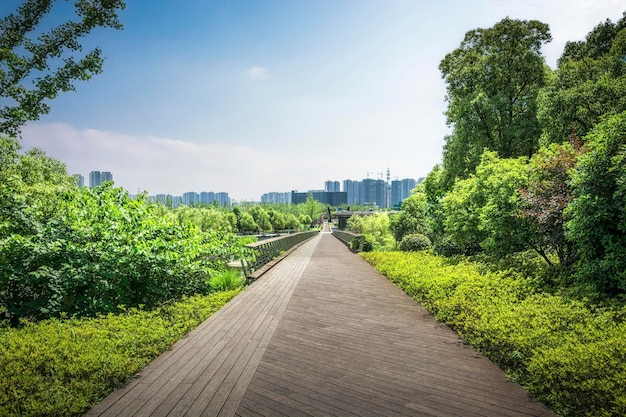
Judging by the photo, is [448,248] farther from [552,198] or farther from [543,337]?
[543,337]

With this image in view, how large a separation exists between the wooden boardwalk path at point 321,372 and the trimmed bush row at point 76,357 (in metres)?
0.21

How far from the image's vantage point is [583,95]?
1401cm

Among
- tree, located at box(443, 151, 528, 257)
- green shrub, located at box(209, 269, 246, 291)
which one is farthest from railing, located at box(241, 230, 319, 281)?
tree, located at box(443, 151, 528, 257)

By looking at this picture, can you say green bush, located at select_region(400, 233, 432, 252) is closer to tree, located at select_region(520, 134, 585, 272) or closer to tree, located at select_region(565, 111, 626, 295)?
tree, located at select_region(520, 134, 585, 272)

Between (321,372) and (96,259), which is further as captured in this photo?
(96,259)

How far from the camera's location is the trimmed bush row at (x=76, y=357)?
341cm

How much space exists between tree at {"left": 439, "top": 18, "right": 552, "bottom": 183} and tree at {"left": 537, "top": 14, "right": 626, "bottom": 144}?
2375 millimetres

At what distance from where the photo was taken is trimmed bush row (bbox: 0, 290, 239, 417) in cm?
341

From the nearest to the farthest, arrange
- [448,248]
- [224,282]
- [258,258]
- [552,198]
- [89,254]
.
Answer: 1. [89,254]
2. [552,198]
3. [224,282]
4. [258,258]
5. [448,248]

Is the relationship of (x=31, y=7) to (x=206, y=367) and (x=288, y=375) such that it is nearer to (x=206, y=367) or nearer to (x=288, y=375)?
(x=206, y=367)

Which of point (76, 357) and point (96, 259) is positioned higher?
point (96, 259)

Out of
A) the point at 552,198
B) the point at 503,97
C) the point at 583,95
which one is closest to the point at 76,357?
the point at 552,198

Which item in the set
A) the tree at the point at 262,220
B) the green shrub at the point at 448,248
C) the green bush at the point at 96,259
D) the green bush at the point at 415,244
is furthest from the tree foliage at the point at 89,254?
the tree at the point at 262,220

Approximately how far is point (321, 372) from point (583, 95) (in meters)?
16.0
